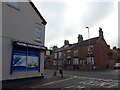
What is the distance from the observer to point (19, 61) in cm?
1424

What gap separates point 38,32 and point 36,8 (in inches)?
116

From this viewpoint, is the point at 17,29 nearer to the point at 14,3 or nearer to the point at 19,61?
the point at 14,3

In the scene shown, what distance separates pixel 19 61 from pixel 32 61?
1965 millimetres

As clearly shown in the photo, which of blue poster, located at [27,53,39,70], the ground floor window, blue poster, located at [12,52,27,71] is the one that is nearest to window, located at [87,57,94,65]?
the ground floor window

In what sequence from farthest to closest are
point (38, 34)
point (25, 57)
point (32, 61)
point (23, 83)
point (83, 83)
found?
point (38, 34)
point (32, 61)
point (25, 57)
point (83, 83)
point (23, 83)

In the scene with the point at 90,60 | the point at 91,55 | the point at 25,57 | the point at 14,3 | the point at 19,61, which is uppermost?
the point at 14,3

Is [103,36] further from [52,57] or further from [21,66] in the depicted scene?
[21,66]

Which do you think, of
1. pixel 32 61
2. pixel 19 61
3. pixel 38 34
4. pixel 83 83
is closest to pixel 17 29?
pixel 19 61

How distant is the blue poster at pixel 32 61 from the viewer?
15.4 m

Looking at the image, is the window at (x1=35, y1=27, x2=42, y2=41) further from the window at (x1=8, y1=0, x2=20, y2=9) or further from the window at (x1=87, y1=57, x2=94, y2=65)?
the window at (x1=87, y1=57, x2=94, y2=65)

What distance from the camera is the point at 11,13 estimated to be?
13.8 meters

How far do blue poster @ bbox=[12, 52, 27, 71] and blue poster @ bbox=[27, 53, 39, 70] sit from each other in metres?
0.63

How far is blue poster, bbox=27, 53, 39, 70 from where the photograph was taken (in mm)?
15421

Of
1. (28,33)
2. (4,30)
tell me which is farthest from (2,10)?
(28,33)
